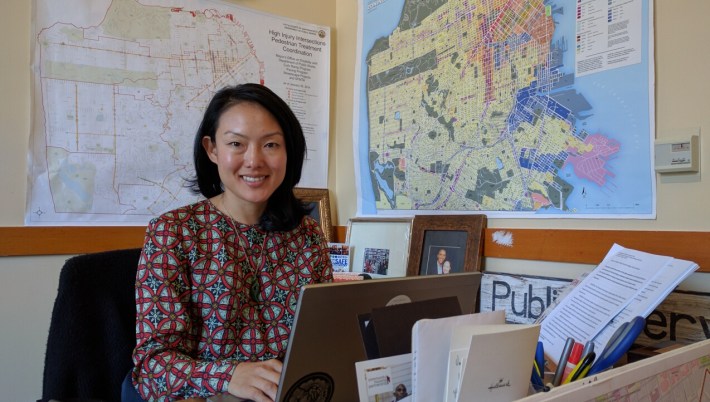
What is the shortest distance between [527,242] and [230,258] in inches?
29.8

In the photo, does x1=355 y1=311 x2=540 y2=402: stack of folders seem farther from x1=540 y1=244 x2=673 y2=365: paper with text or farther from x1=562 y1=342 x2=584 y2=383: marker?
x1=540 y1=244 x2=673 y2=365: paper with text

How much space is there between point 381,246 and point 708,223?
101cm

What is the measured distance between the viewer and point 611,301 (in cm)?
92

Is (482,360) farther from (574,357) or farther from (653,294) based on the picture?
(653,294)

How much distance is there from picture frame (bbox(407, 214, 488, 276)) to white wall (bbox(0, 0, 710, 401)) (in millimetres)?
58

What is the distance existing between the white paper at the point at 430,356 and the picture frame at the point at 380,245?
1100 millimetres

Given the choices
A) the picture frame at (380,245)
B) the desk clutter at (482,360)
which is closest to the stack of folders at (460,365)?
the desk clutter at (482,360)

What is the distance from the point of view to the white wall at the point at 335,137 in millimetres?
1006

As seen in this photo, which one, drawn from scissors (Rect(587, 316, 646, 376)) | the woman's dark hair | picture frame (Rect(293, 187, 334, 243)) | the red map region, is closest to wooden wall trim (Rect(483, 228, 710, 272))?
the red map region

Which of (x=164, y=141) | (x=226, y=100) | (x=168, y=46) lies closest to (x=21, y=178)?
(x=164, y=141)

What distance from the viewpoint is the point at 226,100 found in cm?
110

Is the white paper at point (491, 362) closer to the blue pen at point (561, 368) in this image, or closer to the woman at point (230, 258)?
the blue pen at point (561, 368)

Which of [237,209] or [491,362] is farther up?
[237,209]

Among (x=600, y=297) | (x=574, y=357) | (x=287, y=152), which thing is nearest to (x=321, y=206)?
(x=287, y=152)
